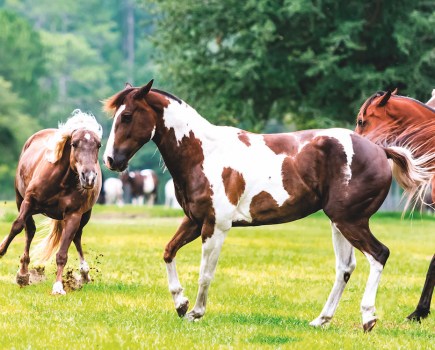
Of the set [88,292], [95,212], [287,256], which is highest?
[88,292]

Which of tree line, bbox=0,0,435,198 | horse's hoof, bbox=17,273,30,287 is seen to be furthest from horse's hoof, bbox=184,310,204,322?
tree line, bbox=0,0,435,198

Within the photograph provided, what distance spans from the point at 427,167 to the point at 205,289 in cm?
251

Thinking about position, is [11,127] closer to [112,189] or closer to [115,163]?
[112,189]

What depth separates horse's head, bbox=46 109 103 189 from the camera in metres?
10.3

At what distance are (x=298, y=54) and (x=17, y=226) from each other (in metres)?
22.5

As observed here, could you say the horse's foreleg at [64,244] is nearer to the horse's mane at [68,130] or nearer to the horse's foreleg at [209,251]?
the horse's mane at [68,130]

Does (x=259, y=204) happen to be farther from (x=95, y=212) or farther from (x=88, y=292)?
(x=95, y=212)

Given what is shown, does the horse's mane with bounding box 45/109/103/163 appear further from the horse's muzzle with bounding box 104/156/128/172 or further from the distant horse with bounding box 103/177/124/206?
the distant horse with bounding box 103/177/124/206

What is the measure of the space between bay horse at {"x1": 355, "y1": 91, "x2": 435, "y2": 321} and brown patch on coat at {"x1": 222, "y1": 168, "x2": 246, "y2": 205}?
1.61 meters

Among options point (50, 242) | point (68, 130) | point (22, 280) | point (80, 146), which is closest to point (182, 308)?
point (80, 146)

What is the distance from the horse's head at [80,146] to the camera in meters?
10.3

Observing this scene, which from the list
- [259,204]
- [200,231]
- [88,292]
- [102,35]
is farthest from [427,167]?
[102,35]

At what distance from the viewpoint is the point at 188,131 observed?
877 centimetres

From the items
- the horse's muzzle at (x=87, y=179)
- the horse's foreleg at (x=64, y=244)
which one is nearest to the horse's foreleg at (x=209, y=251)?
the horse's muzzle at (x=87, y=179)
